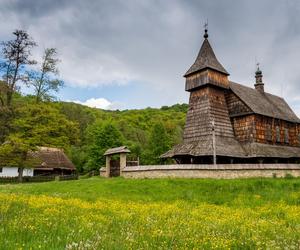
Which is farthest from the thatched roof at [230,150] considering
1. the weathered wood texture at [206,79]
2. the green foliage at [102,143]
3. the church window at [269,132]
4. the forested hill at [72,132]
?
the green foliage at [102,143]

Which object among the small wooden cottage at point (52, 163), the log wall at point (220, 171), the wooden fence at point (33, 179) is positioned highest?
the small wooden cottage at point (52, 163)

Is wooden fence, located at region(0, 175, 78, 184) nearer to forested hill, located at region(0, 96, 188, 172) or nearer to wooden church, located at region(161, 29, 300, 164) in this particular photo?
forested hill, located at region(0, 96, 188, 172)

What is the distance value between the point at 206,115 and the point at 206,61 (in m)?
6.74

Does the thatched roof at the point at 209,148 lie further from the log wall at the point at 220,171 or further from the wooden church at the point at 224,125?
the log wall at the point at 220,171

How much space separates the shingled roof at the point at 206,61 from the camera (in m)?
36.8

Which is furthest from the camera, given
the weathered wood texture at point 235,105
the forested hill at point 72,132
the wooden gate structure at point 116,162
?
the weathered wood texture at point 235,105

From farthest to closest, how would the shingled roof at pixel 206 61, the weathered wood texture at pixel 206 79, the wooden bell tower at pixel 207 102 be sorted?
1. the shingled roof at pixel 206 61
2. the weathered wood texture at pixel 206 79
3. the wooden bell tower at pixel 207 102

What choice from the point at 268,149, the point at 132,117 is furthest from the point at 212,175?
the point at 132,117

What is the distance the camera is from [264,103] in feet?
139

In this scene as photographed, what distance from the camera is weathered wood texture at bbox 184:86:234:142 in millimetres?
34875

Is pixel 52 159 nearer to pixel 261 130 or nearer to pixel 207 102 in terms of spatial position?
pixel 207 102

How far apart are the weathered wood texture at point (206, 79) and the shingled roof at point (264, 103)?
2.37 metres

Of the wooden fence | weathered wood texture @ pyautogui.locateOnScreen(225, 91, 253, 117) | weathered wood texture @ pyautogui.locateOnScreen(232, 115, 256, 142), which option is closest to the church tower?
weathered wood texture @ pyautogui.locateOnScreen(225, 91, 253, 117)

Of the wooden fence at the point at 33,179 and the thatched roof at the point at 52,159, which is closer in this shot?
the wooden fence at the point at 33,179
